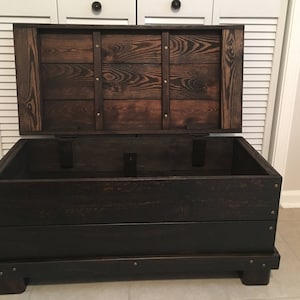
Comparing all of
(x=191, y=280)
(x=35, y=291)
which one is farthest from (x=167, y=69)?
(x=35, y=291)

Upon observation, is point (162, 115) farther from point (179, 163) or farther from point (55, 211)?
point (55, 211)

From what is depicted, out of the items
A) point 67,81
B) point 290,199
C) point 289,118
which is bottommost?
point 290,199

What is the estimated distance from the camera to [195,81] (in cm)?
137

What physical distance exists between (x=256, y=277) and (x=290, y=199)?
2.20 feet

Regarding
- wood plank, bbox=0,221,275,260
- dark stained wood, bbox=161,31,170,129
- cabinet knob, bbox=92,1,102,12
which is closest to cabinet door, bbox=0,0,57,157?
cabinet knob, bbox=92,1,102,12

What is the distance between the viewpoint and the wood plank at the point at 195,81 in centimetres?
136

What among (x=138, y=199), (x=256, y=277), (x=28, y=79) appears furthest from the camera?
(x=28, y=79)

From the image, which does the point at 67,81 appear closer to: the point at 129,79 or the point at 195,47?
the point at 129,79

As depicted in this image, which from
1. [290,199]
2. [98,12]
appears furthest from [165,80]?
[290,199]

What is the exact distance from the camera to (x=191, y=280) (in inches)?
47.3

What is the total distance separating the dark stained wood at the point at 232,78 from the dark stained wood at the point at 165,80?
0.22 meters

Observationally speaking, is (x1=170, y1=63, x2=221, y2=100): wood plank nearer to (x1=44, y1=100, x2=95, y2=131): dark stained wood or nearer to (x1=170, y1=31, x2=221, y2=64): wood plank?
(x1=170, y1=31, x2=221, y2=64): wood plank

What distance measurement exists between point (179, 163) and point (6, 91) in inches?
32.0

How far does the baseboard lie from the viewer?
67.1 inches
